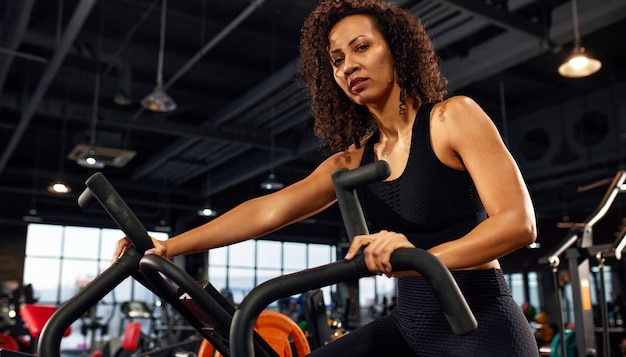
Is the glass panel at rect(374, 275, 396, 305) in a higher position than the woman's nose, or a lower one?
lower

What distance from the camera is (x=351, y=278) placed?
899 millimetres

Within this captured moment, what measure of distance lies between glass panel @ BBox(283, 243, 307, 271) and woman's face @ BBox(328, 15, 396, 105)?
1806 centimetres

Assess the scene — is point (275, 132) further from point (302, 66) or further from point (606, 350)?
point (302, 66)

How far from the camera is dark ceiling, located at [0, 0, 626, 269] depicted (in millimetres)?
6797

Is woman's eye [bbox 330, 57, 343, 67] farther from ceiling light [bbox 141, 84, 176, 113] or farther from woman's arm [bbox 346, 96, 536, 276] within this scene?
ceiling light [bbox 141, 84, 176, 113]

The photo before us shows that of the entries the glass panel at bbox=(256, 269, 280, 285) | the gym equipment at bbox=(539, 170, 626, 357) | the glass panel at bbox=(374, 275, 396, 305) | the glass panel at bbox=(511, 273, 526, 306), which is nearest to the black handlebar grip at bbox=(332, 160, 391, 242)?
the gym equipment at bbox=(539, 170, 626, 357)

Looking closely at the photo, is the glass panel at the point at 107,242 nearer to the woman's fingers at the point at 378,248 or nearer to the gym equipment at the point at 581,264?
the gym equipment at the point at 581,264

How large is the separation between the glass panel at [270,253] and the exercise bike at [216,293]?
18023mm

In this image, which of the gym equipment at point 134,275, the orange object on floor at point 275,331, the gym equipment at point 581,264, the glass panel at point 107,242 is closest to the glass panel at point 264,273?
the glass panel at point 107,242

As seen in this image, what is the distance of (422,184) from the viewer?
1301 mm

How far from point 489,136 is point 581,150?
10.0 meters

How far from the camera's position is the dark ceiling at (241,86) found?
6.80 m

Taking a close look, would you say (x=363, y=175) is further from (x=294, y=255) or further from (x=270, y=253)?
(x=294, y=255)

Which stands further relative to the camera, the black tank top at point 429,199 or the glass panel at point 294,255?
the glass panel at point 294,255
